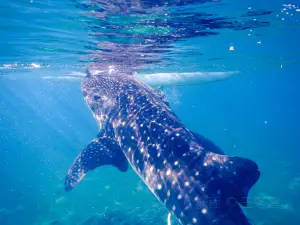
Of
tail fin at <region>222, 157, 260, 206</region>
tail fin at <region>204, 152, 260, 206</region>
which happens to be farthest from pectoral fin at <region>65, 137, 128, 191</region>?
tail fin at <region>222, 157, 260, 206</region>

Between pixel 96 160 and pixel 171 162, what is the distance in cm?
273

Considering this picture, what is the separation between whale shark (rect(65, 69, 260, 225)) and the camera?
416cm

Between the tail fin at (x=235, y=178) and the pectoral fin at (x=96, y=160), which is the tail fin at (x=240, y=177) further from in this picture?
the pectoral fin at (x=96, y=160)

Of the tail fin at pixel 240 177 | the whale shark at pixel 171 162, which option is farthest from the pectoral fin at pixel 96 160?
the tail fin at pixel 240 177

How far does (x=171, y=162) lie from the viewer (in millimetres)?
4996

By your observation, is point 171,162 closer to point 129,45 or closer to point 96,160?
point 96,160

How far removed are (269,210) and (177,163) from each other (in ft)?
47.1

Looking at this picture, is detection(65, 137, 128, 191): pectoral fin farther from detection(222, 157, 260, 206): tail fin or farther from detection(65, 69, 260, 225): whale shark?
detection(222, 157, 260, 206): tail fin

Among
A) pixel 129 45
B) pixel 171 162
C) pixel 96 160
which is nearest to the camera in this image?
pixel 171 162

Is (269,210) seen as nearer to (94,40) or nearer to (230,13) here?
(230,13)

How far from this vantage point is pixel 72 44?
15086 millimetres

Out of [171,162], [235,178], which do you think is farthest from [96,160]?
[235,178]

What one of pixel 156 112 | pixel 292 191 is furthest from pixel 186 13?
pixel 292 191

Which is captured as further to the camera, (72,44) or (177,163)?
(72,44)
